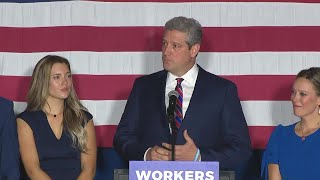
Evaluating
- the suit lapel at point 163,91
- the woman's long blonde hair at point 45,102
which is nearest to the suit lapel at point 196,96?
the suit lapel at point 163,91

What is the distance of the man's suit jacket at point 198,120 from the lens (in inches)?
143

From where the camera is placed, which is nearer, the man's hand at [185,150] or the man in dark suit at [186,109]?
the man's hand at [185,150]

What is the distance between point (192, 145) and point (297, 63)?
1290 millimetres

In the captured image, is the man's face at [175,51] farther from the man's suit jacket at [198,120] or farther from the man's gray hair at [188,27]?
the man's suit jacket at [198,120]

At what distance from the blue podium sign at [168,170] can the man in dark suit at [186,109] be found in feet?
2.12

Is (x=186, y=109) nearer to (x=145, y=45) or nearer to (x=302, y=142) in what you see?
(x=302, y=142)

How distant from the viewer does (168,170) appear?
290 centimetres

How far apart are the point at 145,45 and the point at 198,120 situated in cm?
89

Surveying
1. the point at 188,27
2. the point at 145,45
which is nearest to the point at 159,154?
the point at 188,27

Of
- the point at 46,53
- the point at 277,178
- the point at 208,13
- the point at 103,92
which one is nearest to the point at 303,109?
the point at 277,178

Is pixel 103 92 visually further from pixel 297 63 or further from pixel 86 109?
pixel 297 63

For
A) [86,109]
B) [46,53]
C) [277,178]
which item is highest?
[46,53]

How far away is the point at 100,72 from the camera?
4.43 m

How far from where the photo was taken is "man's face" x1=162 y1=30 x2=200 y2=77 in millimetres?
3643
